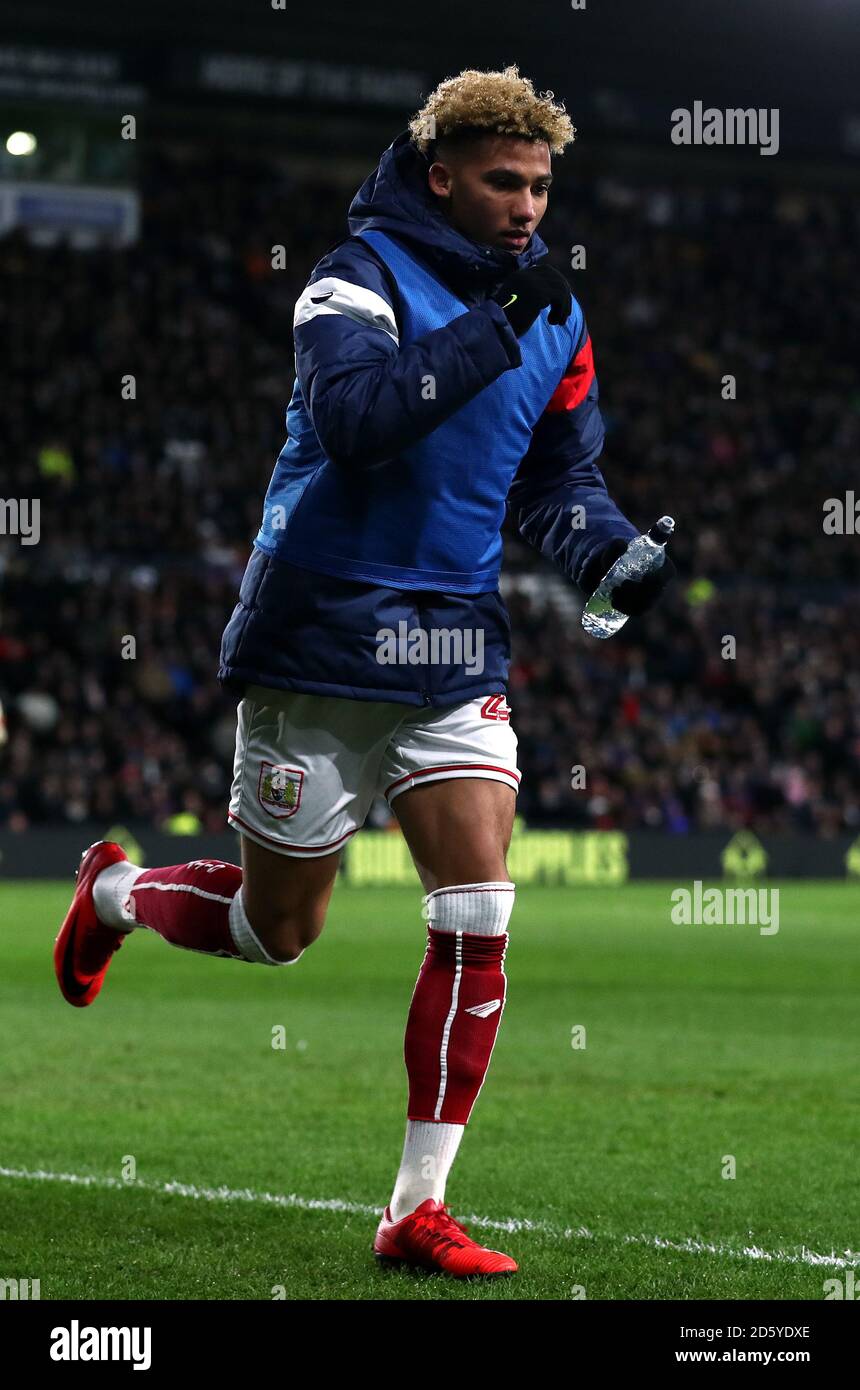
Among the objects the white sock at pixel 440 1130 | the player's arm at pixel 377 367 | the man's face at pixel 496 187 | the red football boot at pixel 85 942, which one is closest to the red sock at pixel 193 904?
the red football boot at pixel 85 942

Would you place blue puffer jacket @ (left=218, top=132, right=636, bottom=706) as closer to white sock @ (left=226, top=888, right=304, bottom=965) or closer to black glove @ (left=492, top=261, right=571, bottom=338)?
black glove @ (left=492, top=261, right=571, bottom=338)

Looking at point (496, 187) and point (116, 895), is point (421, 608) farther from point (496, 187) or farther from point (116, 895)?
point (116, 895)

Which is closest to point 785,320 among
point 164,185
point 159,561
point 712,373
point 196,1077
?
point 712,373

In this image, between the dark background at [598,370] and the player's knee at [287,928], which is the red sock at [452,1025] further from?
the dark background at [598,370]

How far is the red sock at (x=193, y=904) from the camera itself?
499 centimetres

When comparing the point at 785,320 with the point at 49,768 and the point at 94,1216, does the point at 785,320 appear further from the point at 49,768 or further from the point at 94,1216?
the point at 94,1216

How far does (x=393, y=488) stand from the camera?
4551 mm

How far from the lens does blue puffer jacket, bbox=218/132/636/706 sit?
4.41 meters

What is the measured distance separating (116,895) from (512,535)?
24015 millimetres

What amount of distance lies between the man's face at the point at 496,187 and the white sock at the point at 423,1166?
2066 millimetres

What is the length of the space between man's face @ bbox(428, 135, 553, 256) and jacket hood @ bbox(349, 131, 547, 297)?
0.04 m

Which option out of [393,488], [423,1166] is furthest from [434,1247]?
[393,488]

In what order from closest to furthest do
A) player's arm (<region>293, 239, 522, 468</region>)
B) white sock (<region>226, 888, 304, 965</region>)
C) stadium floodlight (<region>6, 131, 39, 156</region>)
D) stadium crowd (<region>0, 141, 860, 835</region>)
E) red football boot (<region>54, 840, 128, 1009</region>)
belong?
1. player's arm (<region>293, 239, 522, 468</region>)
2. white sock (<region>226, 888, 304, 965</region>)
3. red football boot (<region>54, 840, 128, 1009</region>)
4. stadium crowd (<region>0, 141, 860, 835</region>)
5. stadium floodlight (<region>6, 131, 39, 156</region>)

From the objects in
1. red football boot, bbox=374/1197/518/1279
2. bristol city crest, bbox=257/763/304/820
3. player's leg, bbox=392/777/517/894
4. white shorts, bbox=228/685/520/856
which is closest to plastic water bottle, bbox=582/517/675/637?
white shorts, bbox=228/685/520/856
